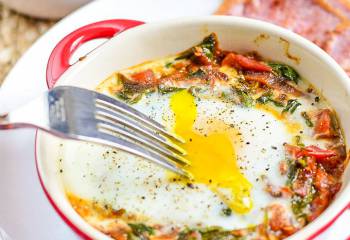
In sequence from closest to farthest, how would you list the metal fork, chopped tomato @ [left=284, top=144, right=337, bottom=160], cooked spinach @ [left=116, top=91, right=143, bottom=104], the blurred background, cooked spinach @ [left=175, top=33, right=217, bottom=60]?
the metal fork < chopped tomato @ [left=284, top=144, right=337, bottom=160] < cooked spinach @ [left=116, top=91, right=143, bottom=104] < cooked spinach @ [left=175, top=33, right=217, bottom=60] < the blurred background

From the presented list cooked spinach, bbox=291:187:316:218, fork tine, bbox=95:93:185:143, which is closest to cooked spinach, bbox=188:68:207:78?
fork tine, bbox=95:93:185:143

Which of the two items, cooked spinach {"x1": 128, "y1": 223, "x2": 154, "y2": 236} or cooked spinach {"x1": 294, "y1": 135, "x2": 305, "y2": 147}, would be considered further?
cooked spinach {"x1": 294, "y1": 135, "x2": 305, "y2": 147}

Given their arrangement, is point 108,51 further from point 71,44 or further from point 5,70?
point 5,70

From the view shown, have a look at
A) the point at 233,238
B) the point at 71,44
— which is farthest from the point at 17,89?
the point at 233,238

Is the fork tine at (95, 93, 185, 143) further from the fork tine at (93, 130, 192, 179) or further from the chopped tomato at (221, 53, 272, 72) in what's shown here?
the chopped tomato at (221, 53, 272, 72)

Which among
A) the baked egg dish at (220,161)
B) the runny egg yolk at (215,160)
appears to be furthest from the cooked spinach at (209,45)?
the runny egg yolk at (215,160)

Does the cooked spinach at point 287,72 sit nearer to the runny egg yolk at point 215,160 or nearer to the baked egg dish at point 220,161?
the baked egg dish at point 220,161
